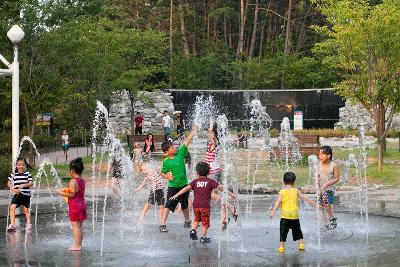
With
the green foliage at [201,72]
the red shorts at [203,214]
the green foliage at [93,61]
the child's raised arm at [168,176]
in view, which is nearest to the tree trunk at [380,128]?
the green foliage at [93,61]

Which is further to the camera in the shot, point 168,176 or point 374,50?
point 374,50

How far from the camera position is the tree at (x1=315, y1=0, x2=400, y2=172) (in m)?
22.7

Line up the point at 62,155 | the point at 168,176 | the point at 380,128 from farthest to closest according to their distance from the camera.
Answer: the point at 62,155 → the point at 380,128 → the point at 168,176

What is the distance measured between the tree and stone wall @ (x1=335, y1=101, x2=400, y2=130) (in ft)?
57.3

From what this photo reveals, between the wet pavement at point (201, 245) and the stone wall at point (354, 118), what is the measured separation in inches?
1086

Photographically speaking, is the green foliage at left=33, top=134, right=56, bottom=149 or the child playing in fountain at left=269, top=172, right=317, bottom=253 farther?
the green foliage at left=33, top=134, right=56, bottom=149

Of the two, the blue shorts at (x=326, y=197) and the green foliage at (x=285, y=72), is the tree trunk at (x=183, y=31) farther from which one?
the blue shorts at (x=326, y=197)

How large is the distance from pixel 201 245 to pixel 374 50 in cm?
1345

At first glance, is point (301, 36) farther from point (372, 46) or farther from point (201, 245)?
point (201, 245)

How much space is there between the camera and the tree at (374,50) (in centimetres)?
2270

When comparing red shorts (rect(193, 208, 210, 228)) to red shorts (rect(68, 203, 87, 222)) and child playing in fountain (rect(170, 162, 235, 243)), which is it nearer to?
child playing in fountain (rect(170, 162, 235, 243))

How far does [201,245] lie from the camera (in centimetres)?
1117

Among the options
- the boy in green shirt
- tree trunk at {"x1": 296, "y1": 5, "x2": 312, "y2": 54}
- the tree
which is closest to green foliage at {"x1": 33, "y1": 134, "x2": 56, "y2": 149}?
the tree

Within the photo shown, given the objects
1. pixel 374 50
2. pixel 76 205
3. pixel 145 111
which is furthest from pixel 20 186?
pixel 145 111
